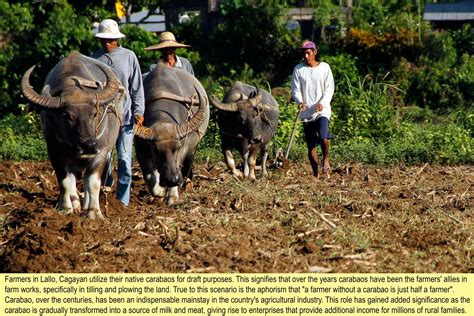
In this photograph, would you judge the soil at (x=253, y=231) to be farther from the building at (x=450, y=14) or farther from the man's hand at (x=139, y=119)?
the building at (x=450, y=14)

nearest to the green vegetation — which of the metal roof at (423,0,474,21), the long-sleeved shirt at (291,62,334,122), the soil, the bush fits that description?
the bush

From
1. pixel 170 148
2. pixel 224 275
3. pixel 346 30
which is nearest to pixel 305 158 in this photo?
pixel 170 148

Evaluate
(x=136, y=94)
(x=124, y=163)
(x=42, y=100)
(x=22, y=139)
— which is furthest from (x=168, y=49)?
(x=22, y=139)

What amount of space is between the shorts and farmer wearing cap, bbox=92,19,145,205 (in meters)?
2.91

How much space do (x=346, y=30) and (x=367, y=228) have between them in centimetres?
1498

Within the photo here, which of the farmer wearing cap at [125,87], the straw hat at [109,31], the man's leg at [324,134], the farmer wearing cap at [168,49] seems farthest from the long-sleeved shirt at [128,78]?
the man's leg at [324,134]

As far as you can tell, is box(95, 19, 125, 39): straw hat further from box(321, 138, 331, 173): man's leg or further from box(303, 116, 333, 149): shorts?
box(321, 138, 331, 173): man's leg

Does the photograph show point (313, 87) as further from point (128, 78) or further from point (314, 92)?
point (128, 78)

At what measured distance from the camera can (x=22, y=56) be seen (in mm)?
20016

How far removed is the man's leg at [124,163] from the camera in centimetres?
968

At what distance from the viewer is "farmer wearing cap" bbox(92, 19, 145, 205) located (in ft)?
31.2

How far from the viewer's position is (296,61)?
70.4 feet

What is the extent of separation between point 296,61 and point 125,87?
12.3 m

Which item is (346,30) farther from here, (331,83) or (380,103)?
(331,83)
